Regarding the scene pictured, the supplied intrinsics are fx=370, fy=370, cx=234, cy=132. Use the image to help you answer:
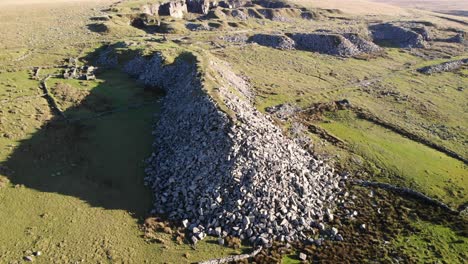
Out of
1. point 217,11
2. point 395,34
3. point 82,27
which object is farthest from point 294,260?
point 217,11

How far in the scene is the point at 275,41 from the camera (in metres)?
108

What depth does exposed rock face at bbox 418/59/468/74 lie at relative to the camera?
97875mm

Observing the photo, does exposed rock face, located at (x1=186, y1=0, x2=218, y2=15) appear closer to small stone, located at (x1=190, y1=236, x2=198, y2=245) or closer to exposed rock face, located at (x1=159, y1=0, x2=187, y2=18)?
exposed rock face, located at (x1=159, y1=0, x2=187, y2=18)

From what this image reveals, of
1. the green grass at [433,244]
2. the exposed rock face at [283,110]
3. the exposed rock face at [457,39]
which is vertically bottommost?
the green grass at [433,244]

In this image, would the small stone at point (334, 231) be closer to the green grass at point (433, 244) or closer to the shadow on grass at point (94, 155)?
the green grass at point (433, 244)

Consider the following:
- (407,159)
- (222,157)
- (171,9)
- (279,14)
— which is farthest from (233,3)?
(222,157)

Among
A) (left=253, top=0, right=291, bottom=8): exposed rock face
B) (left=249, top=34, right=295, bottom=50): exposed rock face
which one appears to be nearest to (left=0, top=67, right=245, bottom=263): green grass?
(left=249, top=34, right=295, bottom=50): exposed rock face

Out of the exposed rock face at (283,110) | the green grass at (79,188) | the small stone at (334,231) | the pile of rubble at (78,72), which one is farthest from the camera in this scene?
the pile of rubble at (78,72)

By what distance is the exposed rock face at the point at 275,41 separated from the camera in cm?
10656

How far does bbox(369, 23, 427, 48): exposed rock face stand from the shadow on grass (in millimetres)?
91496

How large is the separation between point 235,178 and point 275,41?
74.6 metres

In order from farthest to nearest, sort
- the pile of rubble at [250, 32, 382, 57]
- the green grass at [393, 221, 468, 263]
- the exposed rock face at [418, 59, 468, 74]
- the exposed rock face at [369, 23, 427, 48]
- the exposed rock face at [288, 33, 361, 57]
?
the exposed rock face at [369, 23, 427, 48]
the exposed rock face at [288, 33, 361, 57]
the pile of rubble at [250, 32, 382, 57]
the exposed rock face at [418, 59, 468, 74]
the green grass at [393, 221, 468, 263]

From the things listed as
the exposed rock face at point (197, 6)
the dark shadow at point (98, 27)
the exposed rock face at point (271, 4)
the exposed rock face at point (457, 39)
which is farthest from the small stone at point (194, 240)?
the exposed rock face at point (271, 4)

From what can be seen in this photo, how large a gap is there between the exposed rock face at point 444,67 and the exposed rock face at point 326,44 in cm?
2001
